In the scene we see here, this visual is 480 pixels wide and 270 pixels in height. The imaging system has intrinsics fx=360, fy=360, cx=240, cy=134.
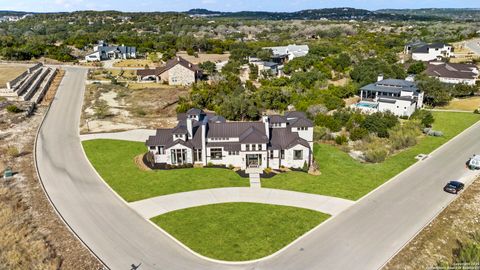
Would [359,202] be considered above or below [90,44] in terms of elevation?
below

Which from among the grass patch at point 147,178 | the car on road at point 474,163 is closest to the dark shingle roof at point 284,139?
the grass patch at point 147,178

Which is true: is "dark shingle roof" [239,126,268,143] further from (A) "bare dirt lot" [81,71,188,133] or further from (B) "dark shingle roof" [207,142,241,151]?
(A) "bare dirt lot" [81,71,188,133]

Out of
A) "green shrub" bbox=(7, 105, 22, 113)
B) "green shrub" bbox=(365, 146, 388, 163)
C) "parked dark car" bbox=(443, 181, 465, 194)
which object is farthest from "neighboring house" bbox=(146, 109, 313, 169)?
"green shrub" bbox=(7, 105, 22, 113)

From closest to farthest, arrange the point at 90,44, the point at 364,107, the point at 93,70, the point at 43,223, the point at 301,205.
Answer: the point at 43,223 → the point at 301,205 → the point at 364,107 → the point at 93,70 → the point at 90,44

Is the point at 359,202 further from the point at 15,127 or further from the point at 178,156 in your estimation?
the point at 15,127

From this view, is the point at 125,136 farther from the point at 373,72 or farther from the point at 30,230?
the point at 373,72

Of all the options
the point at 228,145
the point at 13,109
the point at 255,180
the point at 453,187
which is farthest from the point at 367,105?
the point at 13,109

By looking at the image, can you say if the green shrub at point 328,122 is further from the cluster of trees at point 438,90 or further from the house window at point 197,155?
the cluster of trees at point 438,90

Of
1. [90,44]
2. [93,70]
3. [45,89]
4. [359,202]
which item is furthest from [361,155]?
[90,44]
